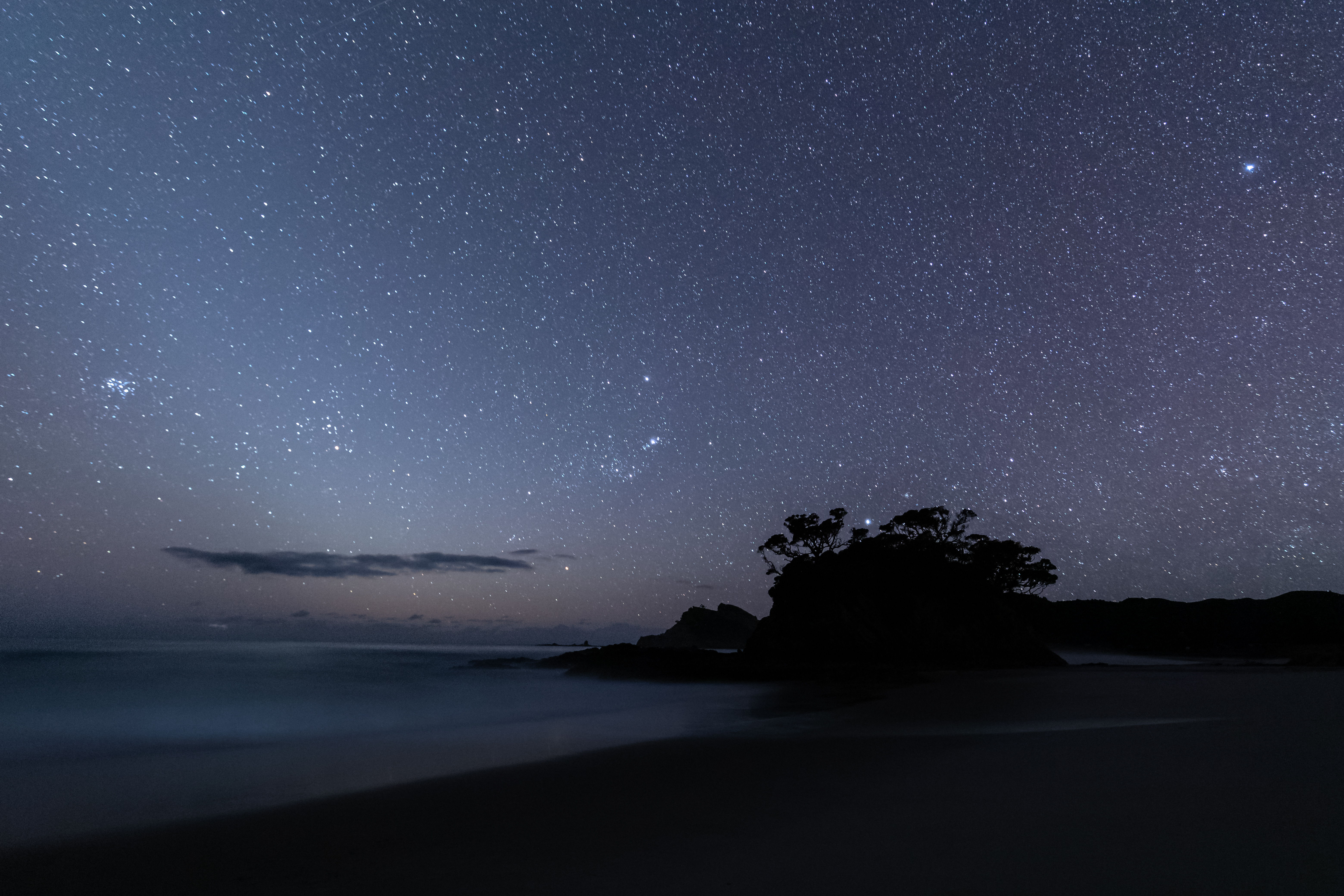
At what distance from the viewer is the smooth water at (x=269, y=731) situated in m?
10.3

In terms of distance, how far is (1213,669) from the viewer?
27594 millimetres

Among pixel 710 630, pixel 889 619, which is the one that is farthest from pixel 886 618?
pixel 710 630

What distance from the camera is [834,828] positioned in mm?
5820

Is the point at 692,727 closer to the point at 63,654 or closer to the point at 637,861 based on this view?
the point at 637,861

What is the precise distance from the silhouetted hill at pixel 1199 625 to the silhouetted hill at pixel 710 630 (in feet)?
253

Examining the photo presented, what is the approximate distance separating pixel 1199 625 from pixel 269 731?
343 feet

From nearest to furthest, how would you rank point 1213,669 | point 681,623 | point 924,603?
point 1213,669 → point 924,603 → point 681,623

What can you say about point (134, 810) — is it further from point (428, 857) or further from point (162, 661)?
point (162, 661)

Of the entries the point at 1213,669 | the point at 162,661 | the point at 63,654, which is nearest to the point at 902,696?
the point at 1213,669

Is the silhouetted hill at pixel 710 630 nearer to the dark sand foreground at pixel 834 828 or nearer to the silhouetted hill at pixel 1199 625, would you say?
the silhouetted hill at pixel 1199 625

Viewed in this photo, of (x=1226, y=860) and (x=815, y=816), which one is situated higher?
(x=1226, y=860)

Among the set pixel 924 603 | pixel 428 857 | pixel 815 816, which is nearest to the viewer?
pixel 428 857

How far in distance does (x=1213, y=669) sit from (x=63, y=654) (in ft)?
358

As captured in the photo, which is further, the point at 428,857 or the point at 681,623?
the point at 681,623
